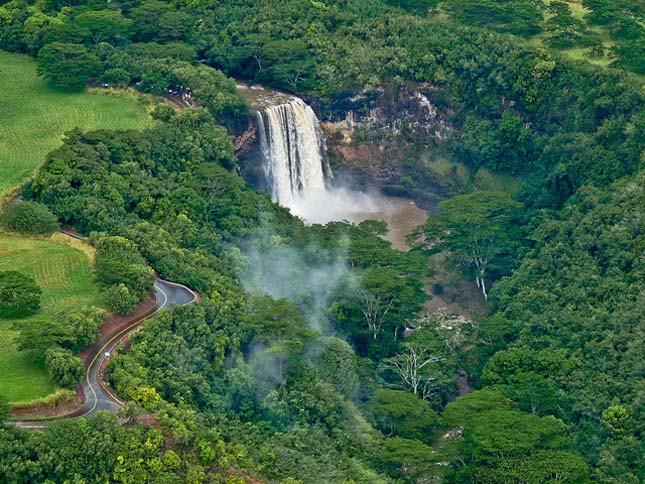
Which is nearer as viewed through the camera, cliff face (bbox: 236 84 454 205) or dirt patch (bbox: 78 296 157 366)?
dirt patch (bbox: 78 296 157 366)

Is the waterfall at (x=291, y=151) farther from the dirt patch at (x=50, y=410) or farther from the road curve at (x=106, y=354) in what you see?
the dirt patch at (x=50, y=410)

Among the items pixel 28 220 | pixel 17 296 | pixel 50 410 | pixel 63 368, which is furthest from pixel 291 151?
pixel 50 410

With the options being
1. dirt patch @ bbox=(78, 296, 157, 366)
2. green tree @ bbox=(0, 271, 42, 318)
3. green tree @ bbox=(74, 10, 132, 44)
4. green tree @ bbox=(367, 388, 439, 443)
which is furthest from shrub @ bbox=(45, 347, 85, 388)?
green tree @ bbox=(74, 10, 132, 44)

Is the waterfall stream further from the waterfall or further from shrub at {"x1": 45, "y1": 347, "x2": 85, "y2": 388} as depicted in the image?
shrub at {"x1": 45, "y1": 347, "x2": 85, "y2": 388}

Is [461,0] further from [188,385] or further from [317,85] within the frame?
[188,385]

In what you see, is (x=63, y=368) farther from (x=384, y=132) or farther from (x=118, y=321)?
(x=384, y=132)

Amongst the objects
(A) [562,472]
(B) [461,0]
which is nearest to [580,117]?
(B) [461,0]
